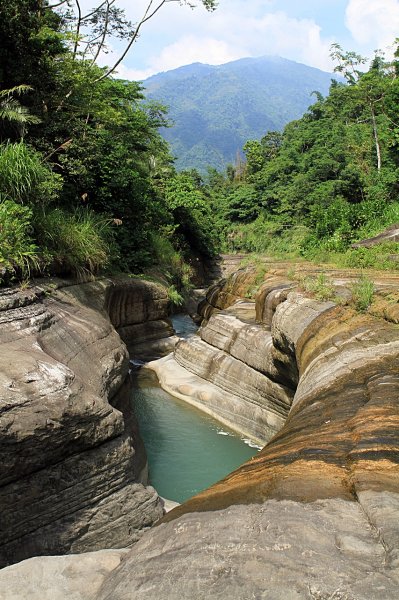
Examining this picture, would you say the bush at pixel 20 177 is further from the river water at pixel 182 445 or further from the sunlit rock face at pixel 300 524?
the sunlit rock face at pixel 300 524

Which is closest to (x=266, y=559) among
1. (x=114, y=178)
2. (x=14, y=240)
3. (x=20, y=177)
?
(x=14, y=240)

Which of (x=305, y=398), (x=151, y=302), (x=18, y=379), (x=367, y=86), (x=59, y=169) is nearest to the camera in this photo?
(x=18, y=379)

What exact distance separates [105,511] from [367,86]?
87.2 ft

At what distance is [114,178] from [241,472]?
33.2ft

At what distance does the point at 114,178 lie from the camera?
38.5ft

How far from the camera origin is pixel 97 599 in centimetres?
208

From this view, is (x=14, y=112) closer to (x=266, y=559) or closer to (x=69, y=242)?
(x=69, y=242)

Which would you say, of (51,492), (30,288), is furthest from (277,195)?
(51,492)

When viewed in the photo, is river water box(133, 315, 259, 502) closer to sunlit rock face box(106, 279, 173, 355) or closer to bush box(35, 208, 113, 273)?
sunlit rock face box(106, 279, 173, 355)

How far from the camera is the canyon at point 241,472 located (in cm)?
182

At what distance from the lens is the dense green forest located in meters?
7.43

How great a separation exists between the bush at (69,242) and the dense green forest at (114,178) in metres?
0.03

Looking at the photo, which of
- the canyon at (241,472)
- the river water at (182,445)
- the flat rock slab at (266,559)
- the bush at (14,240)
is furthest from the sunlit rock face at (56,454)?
the flat rock slab at (266,559)

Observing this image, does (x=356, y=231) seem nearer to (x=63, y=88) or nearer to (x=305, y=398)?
(x=63, y=88)
